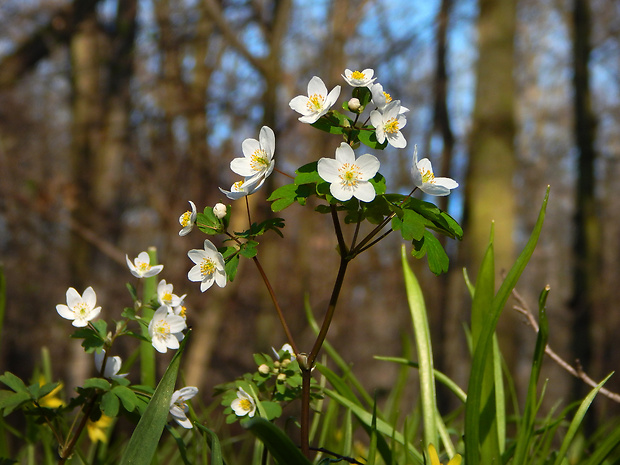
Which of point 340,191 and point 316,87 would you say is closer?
point 340,191

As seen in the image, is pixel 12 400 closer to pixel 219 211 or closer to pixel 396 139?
pixel 219 211

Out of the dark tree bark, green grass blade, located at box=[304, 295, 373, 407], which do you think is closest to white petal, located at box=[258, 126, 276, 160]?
green grass blade, located at box=[304, 295, 373, 407]

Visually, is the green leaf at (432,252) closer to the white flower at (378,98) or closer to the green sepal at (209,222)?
the white flower at (378,98)

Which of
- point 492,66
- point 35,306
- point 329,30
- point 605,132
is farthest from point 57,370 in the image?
point 605,132

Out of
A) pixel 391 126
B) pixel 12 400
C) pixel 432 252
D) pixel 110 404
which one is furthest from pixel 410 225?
pixel 12 400

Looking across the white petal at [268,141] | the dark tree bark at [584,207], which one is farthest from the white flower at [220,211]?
the dark tree bark at [584,207]

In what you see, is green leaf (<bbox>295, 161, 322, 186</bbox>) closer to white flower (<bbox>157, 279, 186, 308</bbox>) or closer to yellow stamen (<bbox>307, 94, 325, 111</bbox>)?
yellow stamen (<bbox>307, 94, 325, 111</bbox>)
